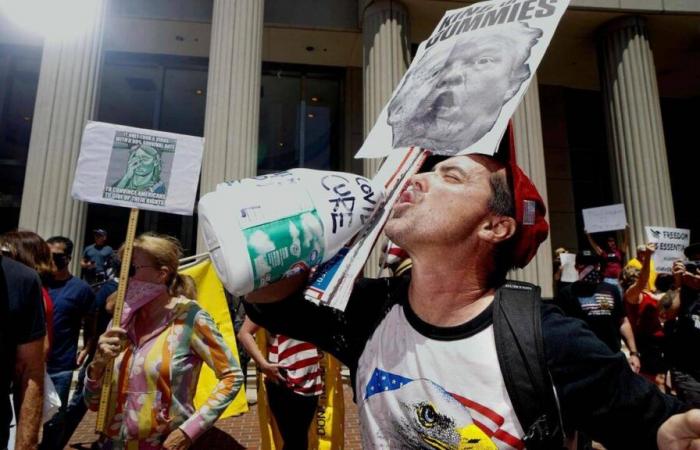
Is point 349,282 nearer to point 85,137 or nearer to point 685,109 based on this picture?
point 85,137

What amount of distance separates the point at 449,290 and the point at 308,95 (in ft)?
46.4

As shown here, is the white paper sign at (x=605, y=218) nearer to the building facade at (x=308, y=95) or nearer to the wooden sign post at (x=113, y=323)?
the building facade at (x=308, y=95)

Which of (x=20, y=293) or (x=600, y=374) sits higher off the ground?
(x=20, y=293)

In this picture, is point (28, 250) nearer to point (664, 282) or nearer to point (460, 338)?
point (460, 338)

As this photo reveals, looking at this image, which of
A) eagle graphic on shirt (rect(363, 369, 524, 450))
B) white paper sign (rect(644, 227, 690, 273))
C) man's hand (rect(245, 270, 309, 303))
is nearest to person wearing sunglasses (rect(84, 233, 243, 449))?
man's hand (rect(245, 270, 309, 303))

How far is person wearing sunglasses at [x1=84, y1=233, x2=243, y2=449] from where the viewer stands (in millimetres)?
2527

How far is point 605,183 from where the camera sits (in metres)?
16.0

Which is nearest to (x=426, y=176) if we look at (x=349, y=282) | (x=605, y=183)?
(x=349, y=282)

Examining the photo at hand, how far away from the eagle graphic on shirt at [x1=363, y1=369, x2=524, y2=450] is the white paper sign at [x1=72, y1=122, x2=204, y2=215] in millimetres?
2057

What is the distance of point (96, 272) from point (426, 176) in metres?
9.28

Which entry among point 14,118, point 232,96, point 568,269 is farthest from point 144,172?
point 14,118

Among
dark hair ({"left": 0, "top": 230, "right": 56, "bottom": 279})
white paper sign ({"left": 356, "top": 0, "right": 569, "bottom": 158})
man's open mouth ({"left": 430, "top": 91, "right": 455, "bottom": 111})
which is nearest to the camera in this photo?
white paper sign ({"left": 356, "top": 0, "right": 569, "bottom": 158})

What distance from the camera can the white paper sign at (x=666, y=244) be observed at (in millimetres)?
6641

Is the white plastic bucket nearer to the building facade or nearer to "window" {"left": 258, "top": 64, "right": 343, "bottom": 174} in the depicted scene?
the building facade
